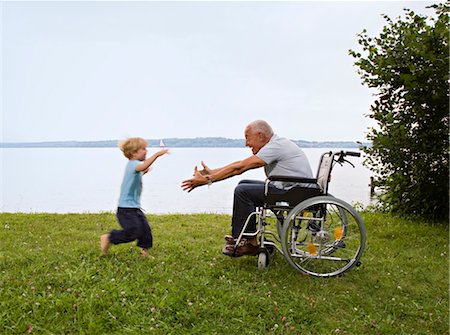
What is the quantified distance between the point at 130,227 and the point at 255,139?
1326 millimetres

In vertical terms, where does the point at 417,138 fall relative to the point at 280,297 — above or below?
above

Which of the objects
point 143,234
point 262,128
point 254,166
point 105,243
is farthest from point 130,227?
point 262,128

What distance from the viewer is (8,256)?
432 centimetres

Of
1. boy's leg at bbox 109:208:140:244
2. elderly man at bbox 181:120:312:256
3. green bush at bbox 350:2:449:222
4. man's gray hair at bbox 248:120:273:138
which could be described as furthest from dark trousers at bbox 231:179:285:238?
green bush at bbox 350:2:449:222

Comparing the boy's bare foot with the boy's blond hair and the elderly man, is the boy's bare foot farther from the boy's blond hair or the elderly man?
the elderly man

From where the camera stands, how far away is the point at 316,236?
404 centimetres

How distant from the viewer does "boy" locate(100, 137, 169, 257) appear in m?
4.14

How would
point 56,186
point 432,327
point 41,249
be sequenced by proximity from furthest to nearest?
point 56,186 < point 41,249 < point 432,327

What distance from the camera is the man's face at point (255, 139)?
14.0 ft

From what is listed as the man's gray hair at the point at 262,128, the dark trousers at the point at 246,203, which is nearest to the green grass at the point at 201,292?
the dark trousers at the point at 246,203

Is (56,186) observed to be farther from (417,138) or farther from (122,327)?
(122,327)

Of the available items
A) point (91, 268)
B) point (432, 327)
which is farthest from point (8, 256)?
point (432, 327)

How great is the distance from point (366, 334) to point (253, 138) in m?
1.89

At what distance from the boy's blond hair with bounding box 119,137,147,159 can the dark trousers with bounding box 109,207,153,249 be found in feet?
1.62
